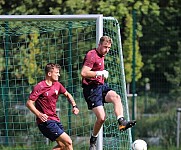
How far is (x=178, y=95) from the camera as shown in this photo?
1346 cm

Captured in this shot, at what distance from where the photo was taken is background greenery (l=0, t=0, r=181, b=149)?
13.0m

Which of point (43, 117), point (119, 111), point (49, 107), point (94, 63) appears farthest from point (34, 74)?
point (119, 111)

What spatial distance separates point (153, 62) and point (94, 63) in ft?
14.7

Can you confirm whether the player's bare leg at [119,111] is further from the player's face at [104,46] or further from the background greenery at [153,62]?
the background greenery at [153,62]

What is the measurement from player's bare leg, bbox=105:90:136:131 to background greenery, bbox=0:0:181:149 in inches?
152

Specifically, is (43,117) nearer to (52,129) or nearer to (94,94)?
(52,129)

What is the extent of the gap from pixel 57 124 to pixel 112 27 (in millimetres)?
2678

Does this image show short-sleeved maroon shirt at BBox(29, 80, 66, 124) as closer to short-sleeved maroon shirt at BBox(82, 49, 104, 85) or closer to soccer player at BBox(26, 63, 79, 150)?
soccer player at BBox(26, 63, 79, 150)

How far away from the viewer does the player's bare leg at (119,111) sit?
8522mm

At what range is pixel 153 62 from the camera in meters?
13.3

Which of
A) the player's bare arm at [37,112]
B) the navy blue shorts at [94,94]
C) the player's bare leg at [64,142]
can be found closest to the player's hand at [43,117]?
the player's bare arm at [37,112]

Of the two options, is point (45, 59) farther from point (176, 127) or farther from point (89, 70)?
point (89, 70)

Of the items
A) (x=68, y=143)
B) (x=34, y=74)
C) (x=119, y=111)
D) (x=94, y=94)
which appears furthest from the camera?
(x=34, y=74)

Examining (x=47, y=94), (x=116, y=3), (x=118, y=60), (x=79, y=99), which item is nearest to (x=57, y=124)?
(x=47, y=94)
